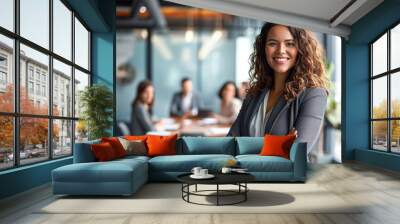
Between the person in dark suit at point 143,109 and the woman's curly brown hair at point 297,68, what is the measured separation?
352 centimetres

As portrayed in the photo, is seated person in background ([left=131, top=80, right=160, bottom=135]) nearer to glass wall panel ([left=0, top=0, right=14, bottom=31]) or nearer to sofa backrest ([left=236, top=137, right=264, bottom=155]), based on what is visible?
sofa backrest ([left=236, top=137, right=264, bottom=155])

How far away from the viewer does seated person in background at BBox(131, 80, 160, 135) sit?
416 inches

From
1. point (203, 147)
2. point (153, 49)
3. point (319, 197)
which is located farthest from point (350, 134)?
point (153, 49)

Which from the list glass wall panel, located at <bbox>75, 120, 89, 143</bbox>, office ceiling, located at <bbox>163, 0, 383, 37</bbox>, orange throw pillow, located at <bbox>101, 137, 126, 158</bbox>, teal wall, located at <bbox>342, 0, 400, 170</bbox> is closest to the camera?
orange throw pillow, located at <bbox>101, 137, 126, 158</bbox>

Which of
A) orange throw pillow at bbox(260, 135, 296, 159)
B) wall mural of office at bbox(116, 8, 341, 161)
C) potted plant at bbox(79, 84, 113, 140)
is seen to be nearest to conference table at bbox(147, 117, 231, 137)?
wall mural of office at bbox(116, 8, 341, 161)

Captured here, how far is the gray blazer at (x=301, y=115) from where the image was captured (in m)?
7.65

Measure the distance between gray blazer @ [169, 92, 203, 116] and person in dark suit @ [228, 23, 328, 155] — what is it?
9.23ft

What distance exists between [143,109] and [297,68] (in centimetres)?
462

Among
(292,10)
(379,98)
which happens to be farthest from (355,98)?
(292,10)

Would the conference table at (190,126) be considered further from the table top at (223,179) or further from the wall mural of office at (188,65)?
the table top at (223,179)

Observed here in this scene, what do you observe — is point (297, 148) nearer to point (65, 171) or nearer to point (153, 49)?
point (65, 171)


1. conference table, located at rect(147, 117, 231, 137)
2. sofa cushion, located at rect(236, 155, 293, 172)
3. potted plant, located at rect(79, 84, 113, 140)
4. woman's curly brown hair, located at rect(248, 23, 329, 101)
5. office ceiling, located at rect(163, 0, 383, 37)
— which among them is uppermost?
office ceiling, located at rect(163, 0, 383, 37)

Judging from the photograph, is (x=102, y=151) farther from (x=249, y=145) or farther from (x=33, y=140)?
(x=249, y=145)

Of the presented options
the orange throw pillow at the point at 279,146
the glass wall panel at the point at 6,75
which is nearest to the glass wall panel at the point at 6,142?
the glass wall panel at the point at 6,75
